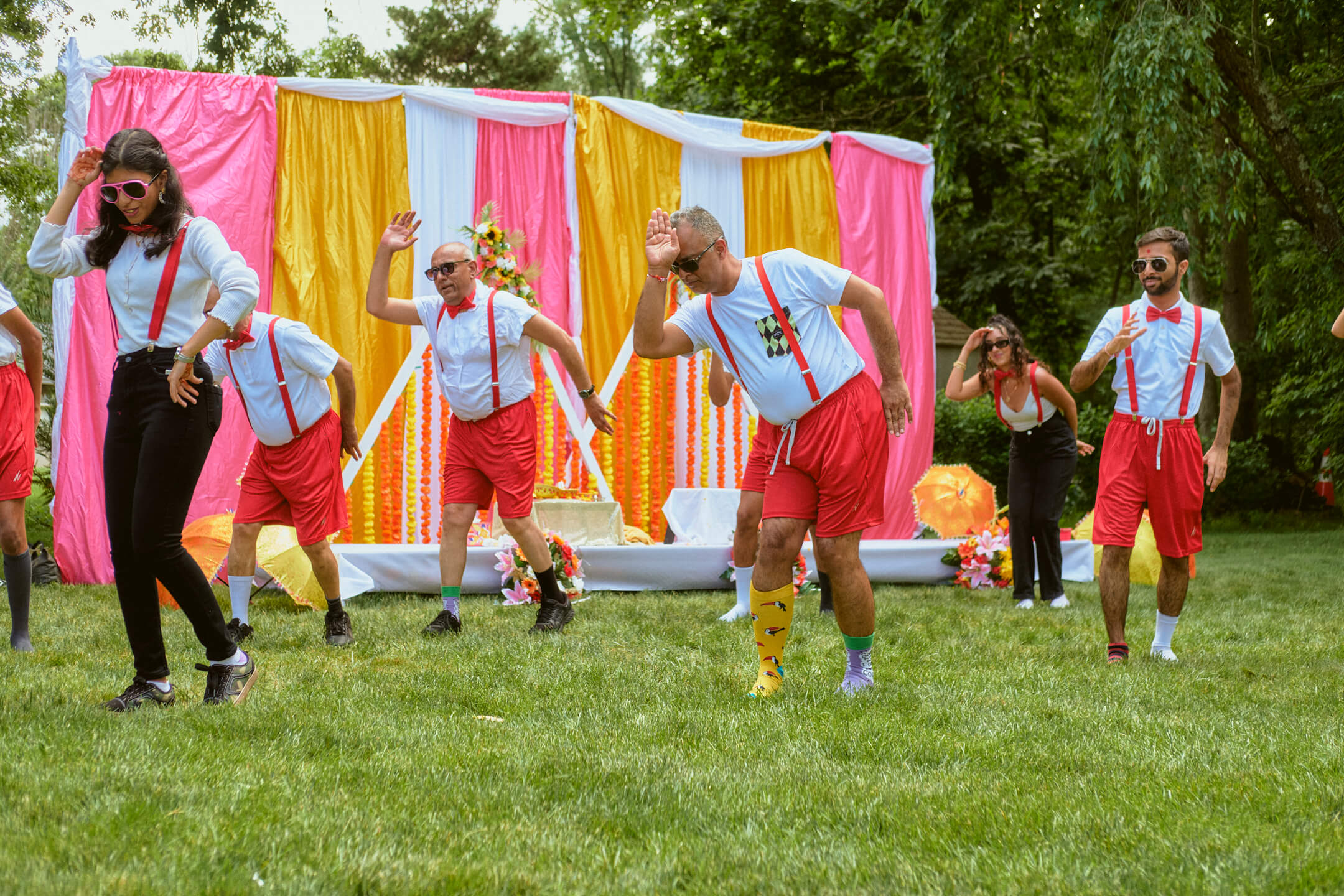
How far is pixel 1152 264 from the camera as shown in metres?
5.29

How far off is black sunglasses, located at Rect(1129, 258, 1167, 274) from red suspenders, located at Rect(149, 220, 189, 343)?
12.6 feet

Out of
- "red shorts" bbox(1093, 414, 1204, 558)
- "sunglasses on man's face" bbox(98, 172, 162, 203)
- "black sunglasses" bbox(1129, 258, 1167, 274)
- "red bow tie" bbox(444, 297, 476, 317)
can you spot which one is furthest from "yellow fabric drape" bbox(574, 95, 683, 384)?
"sunglasses on man's face" bbox(98, 172, 162, 203)

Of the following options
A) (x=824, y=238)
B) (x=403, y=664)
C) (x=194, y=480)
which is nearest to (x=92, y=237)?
(x=194, y=480)

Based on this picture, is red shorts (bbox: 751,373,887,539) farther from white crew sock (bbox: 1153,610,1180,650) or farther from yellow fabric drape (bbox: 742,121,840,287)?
yellow fabric drape (bbox: 742,121,840,287)

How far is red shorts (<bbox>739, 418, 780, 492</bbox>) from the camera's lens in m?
5.52

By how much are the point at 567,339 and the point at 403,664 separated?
75.0 inches

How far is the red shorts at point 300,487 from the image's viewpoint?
5.72 m

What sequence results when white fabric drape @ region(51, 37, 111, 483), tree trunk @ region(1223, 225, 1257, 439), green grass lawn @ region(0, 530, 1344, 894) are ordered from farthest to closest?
tree trunk @ region(1223, 225, 1257, 439) < white fabric drape @ region(51, 37, 111, 483) < green grass lawn @ region(0, 530, 1344, 894)

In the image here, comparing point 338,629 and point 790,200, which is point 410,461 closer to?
point 338,629

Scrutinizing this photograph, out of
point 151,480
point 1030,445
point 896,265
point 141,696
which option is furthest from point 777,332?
point 896,265

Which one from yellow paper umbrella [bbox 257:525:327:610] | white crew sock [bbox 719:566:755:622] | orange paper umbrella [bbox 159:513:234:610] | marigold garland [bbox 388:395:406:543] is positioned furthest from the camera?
marigold garland [bbox 388:395:406:543]

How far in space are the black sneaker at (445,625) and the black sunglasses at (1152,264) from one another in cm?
358

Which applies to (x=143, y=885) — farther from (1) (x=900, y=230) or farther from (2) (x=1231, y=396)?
(1) (x=900, y=230)

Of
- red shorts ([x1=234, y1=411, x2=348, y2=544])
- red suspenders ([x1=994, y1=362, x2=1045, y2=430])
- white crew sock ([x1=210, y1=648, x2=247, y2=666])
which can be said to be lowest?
white crew sock ([x1=210, y1=648, x2=247, y2=666])
